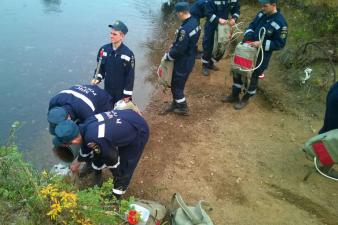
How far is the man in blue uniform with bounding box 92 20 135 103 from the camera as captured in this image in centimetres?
484

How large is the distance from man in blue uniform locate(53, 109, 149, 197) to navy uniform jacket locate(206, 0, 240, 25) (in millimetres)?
3641

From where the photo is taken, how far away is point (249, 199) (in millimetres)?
4586

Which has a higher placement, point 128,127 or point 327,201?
point 128,127

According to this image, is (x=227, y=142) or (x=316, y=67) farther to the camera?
(x=316, y=67)

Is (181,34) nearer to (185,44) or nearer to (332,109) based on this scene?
(185,44)

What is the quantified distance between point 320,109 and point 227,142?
1.95m

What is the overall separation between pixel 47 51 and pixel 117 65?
A: 363 cm

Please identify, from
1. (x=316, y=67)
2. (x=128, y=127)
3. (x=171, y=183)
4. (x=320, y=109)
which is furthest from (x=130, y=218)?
(x=316, y=67)

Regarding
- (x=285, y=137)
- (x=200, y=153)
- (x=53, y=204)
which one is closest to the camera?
(x=53, y=204)

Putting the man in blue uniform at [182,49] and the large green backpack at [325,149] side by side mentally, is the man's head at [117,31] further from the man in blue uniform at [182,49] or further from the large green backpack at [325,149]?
the large green backpack at [325,149]

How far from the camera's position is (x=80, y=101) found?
4.15m

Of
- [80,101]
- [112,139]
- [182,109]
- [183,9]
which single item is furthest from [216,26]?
[112,139]

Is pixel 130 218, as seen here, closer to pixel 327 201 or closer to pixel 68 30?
pixel 327 201

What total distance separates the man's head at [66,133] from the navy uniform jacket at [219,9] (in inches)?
169
